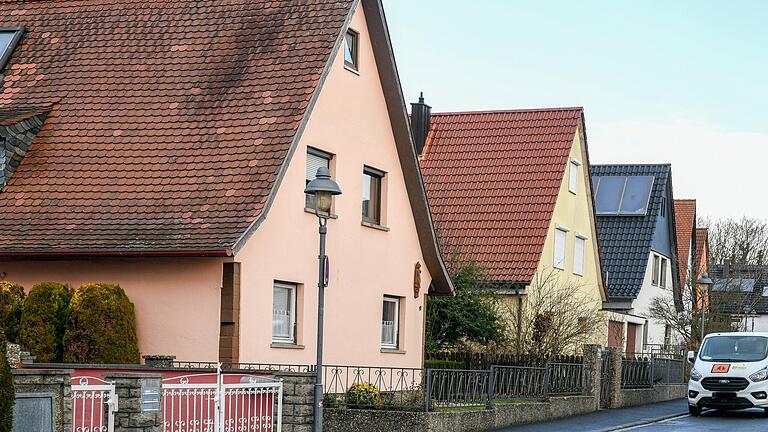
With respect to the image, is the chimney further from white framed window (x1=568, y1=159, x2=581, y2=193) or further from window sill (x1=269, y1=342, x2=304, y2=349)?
window sill (x1=269, y1=342, x2=304, y2=349)

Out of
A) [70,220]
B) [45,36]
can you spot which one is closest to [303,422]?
[70,220]

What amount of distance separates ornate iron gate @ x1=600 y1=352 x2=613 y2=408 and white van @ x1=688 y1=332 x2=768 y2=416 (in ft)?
6.94

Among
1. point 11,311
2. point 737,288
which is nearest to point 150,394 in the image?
point 11,311

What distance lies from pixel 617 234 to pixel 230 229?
2800 cm

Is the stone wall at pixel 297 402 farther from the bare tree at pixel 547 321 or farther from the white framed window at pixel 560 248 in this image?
the white framed window at pixel 560 248

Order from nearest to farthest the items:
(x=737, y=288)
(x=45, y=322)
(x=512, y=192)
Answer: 1. (x=45, y=322)
2. (x=512, y=192)
3. (x=737, y=288)

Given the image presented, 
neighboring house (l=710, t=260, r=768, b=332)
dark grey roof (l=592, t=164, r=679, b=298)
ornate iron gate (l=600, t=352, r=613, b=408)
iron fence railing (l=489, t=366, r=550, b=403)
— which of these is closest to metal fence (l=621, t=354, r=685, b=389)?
ornate iron gate (l=600, t=352, r=613, b=408)

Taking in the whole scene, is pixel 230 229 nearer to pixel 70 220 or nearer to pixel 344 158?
pixel 70 220

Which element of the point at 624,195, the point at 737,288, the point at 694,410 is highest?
the point at 624,195

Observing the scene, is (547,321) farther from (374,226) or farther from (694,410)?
(374,226)

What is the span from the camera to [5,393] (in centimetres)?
1120

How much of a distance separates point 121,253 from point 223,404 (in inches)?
185

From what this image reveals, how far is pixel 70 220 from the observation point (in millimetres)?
20469

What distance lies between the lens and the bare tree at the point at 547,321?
30594 millimetres
